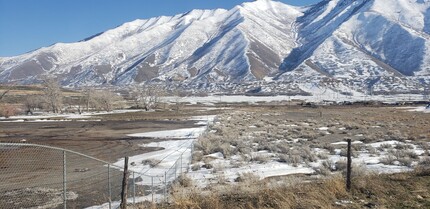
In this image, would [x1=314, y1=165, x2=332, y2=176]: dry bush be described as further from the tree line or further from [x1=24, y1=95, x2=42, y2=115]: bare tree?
[x1=24, y1=95, x2=42, y2=115]: bare tree

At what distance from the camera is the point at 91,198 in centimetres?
1630

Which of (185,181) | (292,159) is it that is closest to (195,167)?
(185,181)

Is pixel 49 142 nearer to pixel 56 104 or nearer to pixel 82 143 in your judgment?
pixel 82 143

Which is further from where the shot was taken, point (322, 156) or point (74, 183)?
point (322, 156)

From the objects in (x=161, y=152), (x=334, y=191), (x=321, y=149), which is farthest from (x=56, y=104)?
(x=334, y=191)

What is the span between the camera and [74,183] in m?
18.9

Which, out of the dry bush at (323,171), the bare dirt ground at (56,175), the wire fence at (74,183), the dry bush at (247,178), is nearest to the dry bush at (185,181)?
the wire fence at (74,183)

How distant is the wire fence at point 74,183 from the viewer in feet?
49.9

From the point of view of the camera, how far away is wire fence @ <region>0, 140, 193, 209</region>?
15.2 meters

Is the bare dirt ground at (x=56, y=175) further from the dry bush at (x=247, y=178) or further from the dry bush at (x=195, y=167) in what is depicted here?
the dry bush at (x=247, y=178)

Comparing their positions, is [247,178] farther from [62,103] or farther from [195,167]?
[62,103]

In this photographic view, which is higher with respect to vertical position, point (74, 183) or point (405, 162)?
point (405, 162)

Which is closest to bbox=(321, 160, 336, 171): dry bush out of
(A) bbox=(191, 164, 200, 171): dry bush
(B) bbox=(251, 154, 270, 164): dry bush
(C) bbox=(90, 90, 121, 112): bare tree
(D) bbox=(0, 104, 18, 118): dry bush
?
(B) bbox=(251, 154, 270, 164): dry bush

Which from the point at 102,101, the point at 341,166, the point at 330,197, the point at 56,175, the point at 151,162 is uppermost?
the point at 102,101
